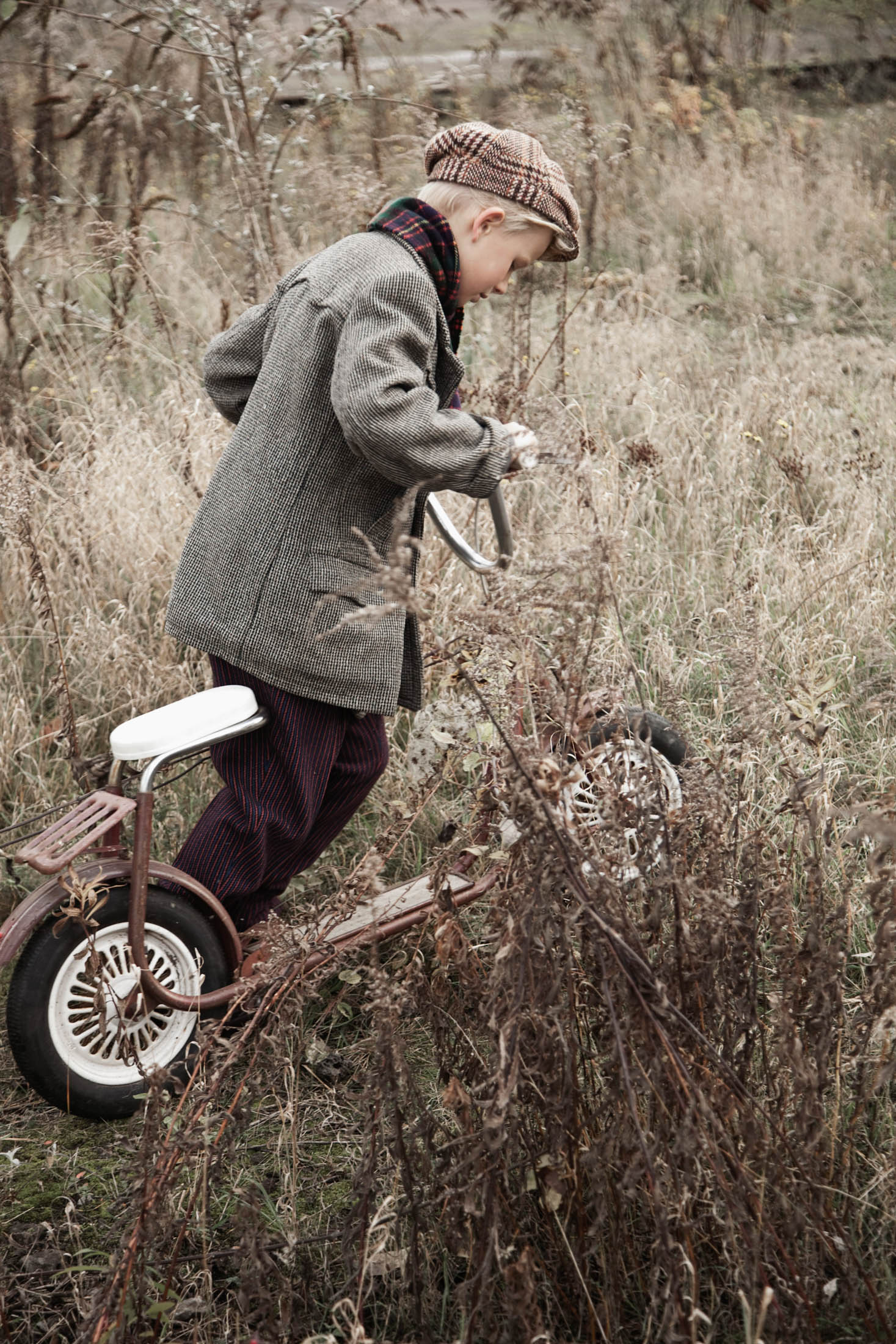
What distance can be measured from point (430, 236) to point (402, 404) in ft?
1.31

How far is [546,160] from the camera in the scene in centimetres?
212

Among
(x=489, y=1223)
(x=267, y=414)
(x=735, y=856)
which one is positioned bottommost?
(x=489, y=1223)

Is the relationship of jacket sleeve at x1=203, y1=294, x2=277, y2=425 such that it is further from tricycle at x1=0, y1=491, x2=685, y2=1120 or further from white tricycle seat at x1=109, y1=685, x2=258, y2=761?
white tricycle seat at x1=109, y1=685, x2=258, y2=761

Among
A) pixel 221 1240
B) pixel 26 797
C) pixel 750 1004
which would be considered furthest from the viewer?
pixel 26 797

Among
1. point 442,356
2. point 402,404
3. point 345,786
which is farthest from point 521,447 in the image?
point 345,786

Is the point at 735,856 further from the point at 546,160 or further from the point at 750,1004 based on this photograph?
the point at 546,160

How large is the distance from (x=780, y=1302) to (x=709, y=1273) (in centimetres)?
17

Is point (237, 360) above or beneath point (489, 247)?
beneath

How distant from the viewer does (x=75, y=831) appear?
84.5 inches

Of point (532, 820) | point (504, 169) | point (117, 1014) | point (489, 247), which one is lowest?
point (117, 1014)

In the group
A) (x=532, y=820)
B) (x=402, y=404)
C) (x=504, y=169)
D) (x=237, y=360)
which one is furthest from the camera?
(x=237, y=360)

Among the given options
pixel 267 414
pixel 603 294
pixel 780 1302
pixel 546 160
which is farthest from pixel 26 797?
pixel 603 294

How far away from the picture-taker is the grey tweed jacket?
1960mm

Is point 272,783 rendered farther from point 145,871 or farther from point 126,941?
point 126,941
